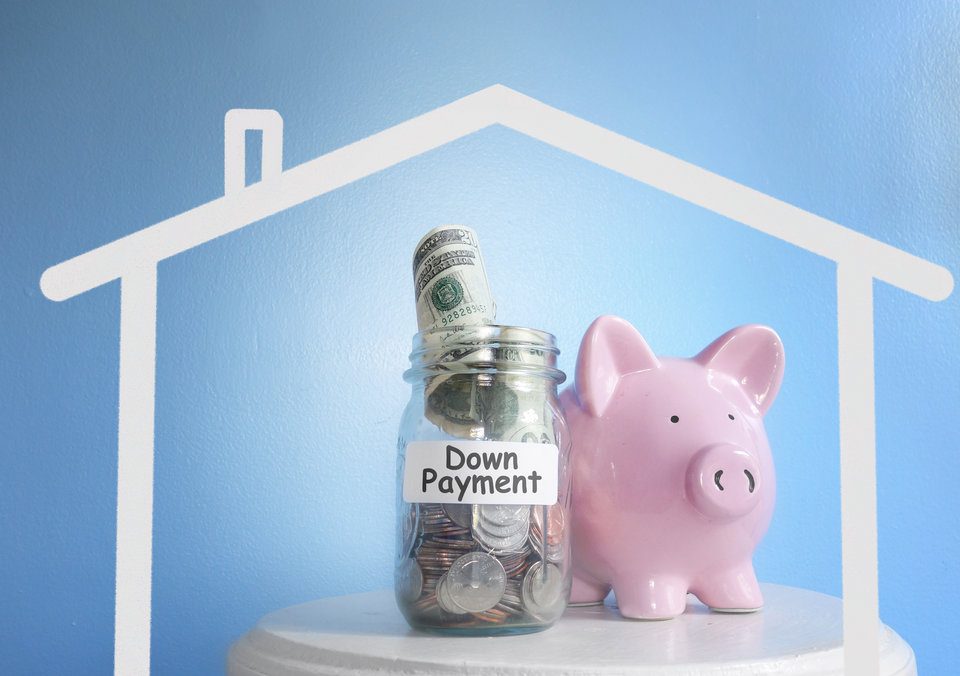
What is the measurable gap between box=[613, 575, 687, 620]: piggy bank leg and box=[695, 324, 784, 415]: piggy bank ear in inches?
6.9

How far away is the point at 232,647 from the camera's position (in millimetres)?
699

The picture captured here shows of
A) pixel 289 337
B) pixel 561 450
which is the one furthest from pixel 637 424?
pixel 289 337

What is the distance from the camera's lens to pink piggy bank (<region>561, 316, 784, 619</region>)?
735mm

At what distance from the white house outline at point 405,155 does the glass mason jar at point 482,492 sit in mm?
164

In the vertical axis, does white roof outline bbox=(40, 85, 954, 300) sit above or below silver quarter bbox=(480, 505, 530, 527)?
above

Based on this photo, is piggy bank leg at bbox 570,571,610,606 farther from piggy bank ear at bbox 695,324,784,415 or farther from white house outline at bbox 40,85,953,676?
white house outline at bbox 40,85,953,676

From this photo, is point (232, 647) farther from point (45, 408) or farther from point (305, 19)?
point (305, 19)

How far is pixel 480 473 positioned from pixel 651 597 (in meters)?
0.22

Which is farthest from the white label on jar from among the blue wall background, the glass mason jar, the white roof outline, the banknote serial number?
the blue wall background

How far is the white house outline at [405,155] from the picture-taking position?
467 mm

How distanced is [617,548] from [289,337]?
0.59 meters

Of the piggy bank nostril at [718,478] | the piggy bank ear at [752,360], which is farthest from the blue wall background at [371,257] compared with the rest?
the piggy bank nostril at [718,478]

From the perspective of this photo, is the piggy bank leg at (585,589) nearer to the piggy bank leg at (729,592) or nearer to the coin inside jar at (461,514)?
the piggy bank leg at (729,592)

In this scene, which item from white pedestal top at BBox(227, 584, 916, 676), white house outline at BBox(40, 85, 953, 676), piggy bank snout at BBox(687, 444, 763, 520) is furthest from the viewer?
piggy bank snout at BBox(687, 444, 763, 520)
